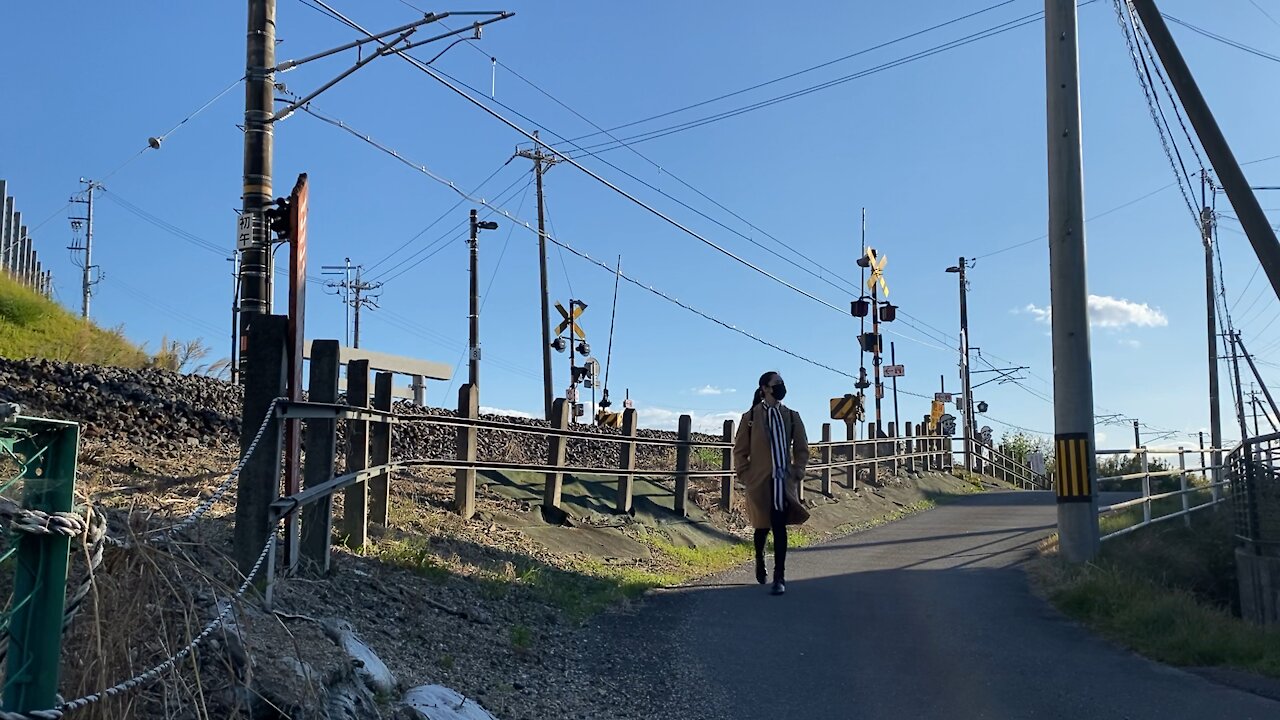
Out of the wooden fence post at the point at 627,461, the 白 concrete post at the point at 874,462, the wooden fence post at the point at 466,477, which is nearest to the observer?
the wooden fence post at the point at 466,477

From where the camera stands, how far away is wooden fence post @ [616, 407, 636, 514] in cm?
1180

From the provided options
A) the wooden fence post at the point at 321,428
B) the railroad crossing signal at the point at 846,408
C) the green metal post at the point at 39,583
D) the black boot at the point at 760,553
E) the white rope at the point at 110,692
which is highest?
the railroad crossing signal at the point at 846,408

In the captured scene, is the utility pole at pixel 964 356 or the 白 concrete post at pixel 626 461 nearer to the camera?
the 白 concrete post at pixel 626 461

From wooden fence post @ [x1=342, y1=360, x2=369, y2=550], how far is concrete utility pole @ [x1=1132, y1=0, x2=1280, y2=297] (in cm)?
809

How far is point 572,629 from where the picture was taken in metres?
7.09

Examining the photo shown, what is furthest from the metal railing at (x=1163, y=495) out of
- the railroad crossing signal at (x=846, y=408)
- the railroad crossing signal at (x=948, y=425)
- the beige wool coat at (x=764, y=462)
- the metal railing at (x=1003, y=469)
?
the railroad crossing signal at (x=948, y=425)

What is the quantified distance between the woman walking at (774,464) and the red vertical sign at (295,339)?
415 centimetres

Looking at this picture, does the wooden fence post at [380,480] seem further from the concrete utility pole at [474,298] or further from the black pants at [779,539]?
the concrete utility pole at [474,298]

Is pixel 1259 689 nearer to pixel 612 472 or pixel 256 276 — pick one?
pixel 612 472

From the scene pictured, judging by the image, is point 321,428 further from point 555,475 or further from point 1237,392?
point 1237,392

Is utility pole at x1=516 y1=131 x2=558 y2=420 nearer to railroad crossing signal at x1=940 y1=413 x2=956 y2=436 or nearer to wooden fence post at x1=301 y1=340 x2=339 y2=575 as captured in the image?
railroad crossing signal at x1=940 y1=413 x2=956 y2=436

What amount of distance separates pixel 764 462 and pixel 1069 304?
4.00 meters

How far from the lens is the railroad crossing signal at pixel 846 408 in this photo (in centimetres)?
2552

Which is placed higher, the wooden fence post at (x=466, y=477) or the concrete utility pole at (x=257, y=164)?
the concrete utility pole at (x=257, y=164)
